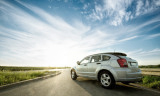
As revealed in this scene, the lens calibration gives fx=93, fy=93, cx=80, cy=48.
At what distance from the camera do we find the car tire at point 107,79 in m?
4.23

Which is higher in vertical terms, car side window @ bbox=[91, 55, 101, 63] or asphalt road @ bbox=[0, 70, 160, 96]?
car side window @ bbox=[91, 55, 101, 63]

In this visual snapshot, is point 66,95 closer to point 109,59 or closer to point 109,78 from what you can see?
point 109,78

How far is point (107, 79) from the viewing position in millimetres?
4465

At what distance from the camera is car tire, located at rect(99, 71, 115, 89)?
423 centimetres

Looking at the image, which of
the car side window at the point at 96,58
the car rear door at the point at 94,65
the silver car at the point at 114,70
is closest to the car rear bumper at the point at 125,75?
the silver car at the point at 114,70

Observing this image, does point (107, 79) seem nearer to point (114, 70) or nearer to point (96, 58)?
point (114, 70)

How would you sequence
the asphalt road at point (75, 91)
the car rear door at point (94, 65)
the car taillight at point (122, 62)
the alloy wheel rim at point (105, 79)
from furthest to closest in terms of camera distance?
the car rear door at point (94, 65) → the alloy wheel rim at point (105, 79) → the car taillight at point (122, 62) → the asphalt road at point (75, 91)

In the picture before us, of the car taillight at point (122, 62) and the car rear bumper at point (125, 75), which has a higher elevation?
the car taillight at point (122, 62)

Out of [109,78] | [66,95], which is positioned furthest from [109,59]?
[66,95]

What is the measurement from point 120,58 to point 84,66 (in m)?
2.56

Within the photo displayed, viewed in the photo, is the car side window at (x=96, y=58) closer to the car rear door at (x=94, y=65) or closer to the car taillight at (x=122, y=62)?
the car rear door at (x=94, y=65)

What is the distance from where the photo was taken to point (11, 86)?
16.9 feet

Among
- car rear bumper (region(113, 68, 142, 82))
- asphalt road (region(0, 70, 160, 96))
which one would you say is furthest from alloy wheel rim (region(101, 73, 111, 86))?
car rear bumper (region(113, 68, 142, 82))

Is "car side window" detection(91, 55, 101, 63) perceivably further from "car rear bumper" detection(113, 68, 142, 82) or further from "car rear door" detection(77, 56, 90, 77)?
"car rear bumper" detection(113, 68, 142, 82)
